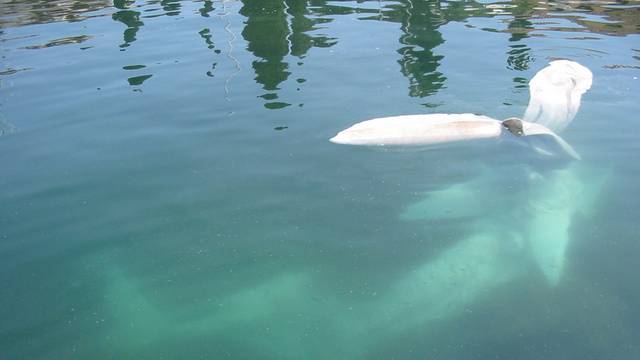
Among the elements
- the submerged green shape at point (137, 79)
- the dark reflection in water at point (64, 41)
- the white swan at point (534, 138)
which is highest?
the dark reflection in water at point (64, 41)

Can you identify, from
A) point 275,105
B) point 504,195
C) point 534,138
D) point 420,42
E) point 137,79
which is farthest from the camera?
point 420,42

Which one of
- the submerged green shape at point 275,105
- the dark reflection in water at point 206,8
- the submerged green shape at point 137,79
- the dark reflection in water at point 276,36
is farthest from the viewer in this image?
the dark reflection in water at point 206,8

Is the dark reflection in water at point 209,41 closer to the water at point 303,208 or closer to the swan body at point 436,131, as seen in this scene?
the water at point 303,208

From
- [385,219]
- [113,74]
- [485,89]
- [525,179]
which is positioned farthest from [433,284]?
[113,74]

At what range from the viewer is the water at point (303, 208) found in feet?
19.7

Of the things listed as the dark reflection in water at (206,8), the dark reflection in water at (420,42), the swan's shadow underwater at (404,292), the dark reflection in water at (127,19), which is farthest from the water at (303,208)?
the dark reflection in water at (206,8)

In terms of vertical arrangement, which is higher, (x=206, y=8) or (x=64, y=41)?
(x=206, y=8)

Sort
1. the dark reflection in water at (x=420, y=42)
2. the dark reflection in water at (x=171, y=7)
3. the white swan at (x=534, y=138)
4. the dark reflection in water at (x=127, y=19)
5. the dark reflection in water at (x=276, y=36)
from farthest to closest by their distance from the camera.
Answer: the dark reflection in water at (x=171, y=7)
the dark reflection in water at (x=127, y=19)
the dark reflection in water at (x=276, y=36)
the dark reflection in water at (x=420, y=42)
the white swan at (x=534, y=138)

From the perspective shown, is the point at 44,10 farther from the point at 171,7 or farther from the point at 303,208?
the point at 303,208

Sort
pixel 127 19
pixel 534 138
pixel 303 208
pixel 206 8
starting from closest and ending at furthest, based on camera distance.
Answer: pixel 303 208
pixel 534 138
pixel 127 19
pixel 206 8

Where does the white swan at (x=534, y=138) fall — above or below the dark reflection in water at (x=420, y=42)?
below

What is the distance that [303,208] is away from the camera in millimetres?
7996

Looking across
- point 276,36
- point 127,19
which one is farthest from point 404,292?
point 127,19

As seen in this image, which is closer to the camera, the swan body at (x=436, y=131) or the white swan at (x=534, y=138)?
the white swan at (x=534, y=138)
